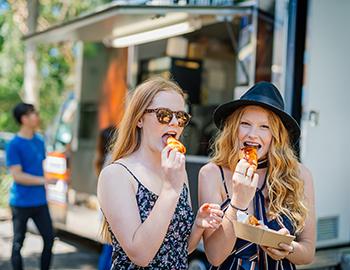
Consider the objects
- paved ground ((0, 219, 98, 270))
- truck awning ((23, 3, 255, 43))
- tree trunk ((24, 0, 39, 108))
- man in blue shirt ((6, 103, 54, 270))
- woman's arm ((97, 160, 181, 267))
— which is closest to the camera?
woman's arm ((97, 160, 181, 267))

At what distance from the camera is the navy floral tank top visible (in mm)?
2020

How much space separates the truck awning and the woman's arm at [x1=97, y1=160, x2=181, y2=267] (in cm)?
313

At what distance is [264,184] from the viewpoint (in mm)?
2445

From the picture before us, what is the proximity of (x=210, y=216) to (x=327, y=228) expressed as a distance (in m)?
2.51

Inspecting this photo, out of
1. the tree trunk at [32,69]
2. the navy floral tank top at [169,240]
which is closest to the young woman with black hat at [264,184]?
the navy floral tank top at [169,240]

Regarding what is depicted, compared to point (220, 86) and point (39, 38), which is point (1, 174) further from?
point (220, 86)

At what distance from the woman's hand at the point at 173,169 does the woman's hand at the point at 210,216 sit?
0.26 metres

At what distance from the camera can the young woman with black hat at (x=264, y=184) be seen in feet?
7.55

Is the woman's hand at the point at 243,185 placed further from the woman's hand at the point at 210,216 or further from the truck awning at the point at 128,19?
the truck awning at the point at 128,19

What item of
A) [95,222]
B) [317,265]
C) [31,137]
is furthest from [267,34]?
[95,222]

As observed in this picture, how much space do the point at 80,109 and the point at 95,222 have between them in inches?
90.9

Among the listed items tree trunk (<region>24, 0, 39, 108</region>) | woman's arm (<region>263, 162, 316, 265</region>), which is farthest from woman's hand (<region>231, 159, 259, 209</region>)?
tree trunk (<region>24, 0, 39, 108</region>)

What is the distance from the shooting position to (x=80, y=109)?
826 centimetres

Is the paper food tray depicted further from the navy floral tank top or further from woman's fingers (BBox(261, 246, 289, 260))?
the navy floral tank top
